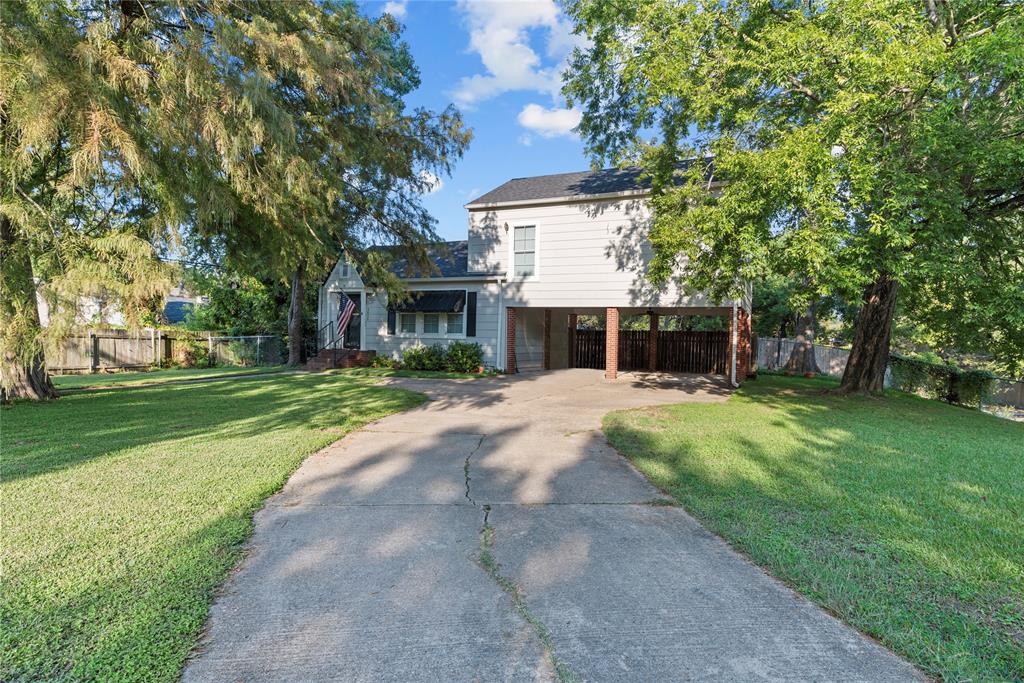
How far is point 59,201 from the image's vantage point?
711 cm

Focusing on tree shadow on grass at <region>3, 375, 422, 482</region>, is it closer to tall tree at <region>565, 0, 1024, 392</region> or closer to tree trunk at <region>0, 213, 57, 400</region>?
tree trunk at <region>0, 213, 57, 400</region>

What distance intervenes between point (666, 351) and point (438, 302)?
31.6ft

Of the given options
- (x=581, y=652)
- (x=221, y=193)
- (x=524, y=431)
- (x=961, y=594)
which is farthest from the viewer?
(x=524, y=431)

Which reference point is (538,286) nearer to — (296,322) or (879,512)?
(296,322)

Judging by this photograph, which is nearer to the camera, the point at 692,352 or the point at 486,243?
the point at 486,243

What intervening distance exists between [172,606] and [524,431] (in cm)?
521

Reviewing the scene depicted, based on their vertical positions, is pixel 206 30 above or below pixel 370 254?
above

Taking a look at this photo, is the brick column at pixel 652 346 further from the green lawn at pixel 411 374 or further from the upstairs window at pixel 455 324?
the upstairs window at pixel 455 324

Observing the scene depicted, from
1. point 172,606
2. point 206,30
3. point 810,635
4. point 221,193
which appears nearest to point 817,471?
point 810,635

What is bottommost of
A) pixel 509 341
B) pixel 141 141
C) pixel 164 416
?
pixel 164 416

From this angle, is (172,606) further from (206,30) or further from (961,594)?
(206,30)

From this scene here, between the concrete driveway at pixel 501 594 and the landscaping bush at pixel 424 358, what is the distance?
38.8ft

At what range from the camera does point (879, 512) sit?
4.11 m

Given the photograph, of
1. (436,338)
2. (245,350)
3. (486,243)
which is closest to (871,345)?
(486,243)
